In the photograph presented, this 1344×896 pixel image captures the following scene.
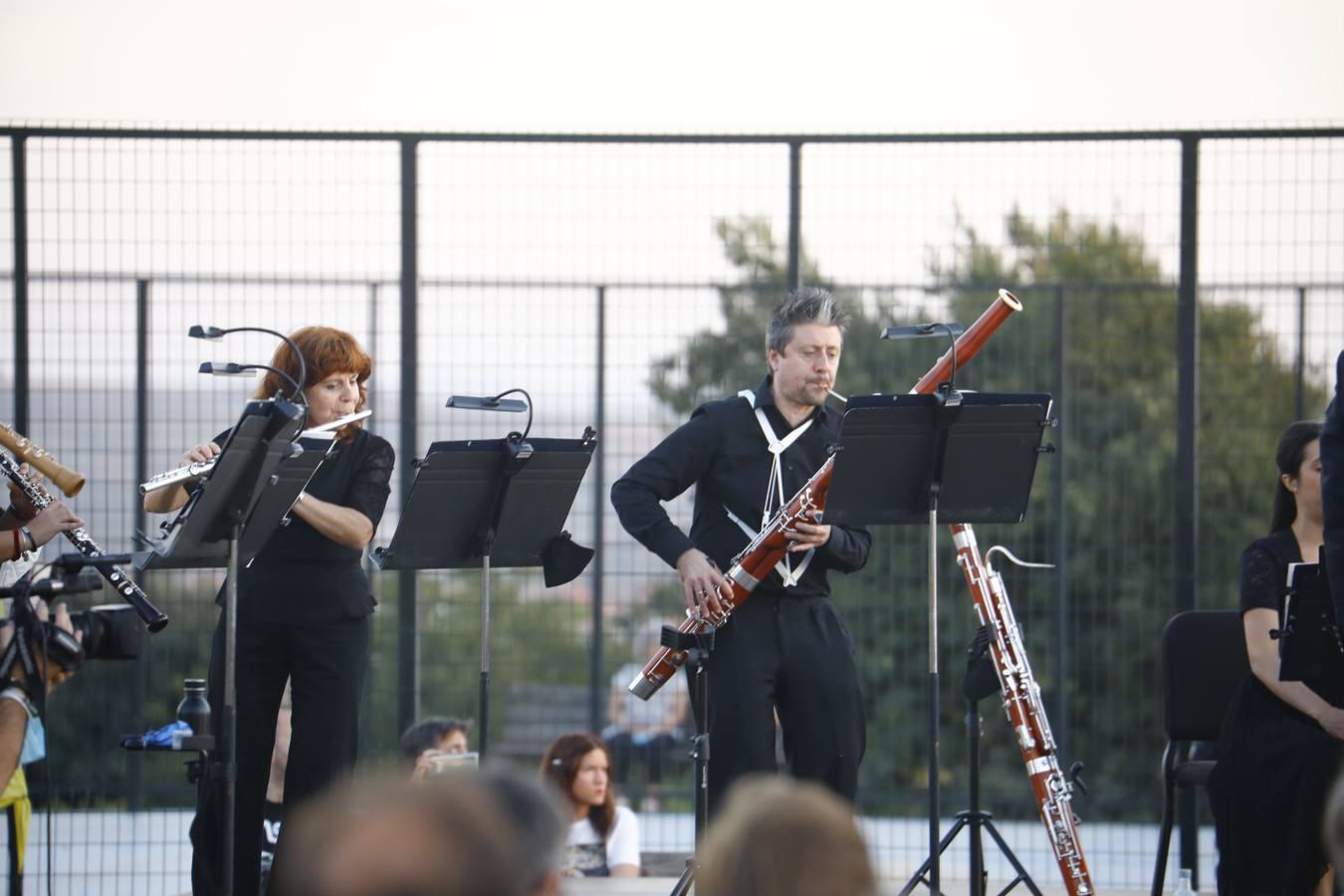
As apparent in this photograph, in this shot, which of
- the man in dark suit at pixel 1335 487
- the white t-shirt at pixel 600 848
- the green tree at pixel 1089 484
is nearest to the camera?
the man in dark suit at pixel 1335 487

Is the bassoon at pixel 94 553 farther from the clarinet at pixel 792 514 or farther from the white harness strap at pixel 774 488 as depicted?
the white harness strap at pixel 774 488

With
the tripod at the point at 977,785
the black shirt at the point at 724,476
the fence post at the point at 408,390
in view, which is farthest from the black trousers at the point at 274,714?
the tripod at the point at 977,785

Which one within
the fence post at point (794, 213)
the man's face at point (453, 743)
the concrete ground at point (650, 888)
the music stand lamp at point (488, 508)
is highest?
the fence post at point (794, 213)

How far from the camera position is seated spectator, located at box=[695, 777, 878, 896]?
143 centimetres

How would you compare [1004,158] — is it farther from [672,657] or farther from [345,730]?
[345,730]

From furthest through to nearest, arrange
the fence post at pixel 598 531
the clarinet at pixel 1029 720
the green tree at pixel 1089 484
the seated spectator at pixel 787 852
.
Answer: the green tree at pixel 1089 484
the fence post at pixel 598 531
the clarinet at pixel 1029 720
the seated spectator at pixel 787 852

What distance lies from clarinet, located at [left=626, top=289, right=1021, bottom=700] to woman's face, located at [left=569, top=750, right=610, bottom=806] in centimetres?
150

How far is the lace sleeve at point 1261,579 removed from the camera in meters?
4.69

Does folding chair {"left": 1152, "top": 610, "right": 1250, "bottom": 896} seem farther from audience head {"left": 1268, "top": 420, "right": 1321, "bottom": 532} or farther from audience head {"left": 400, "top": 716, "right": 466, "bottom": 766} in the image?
audience head {"left": 400, "top": 716, "right": 466, "bottom": 766}

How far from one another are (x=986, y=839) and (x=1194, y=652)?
92.3 inches

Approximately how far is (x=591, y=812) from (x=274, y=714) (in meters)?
1.81

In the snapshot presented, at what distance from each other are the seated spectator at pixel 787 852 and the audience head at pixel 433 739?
4524 mm

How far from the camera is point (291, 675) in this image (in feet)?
15.5

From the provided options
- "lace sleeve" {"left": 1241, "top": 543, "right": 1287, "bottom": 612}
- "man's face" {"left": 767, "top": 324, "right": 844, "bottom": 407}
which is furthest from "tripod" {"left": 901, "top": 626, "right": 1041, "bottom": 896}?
"man's face" {"left": 767, "top": 324, "right": 844, "bottom": 407}
